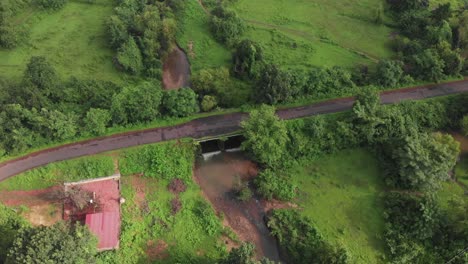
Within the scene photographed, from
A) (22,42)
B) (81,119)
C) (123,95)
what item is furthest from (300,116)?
(22,42)

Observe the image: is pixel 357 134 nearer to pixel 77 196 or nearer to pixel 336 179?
pixel 336 179

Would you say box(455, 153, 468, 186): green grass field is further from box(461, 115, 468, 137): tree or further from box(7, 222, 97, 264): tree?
box(7, 222, 97, 264): tree

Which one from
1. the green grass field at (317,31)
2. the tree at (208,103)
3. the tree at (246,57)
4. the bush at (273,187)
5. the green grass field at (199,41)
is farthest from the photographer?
the green grass field at (317,31)

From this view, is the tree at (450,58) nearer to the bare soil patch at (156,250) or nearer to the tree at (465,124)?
the tree at (465,124)

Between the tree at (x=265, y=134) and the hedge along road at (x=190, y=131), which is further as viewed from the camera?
the hedge along road at (x=190, y=131)

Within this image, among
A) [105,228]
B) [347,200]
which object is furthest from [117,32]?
[347,200]

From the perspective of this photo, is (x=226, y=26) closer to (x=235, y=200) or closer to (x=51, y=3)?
(x=235, y=200)

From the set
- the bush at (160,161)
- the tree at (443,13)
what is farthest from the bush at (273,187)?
the tree at (443,13)
